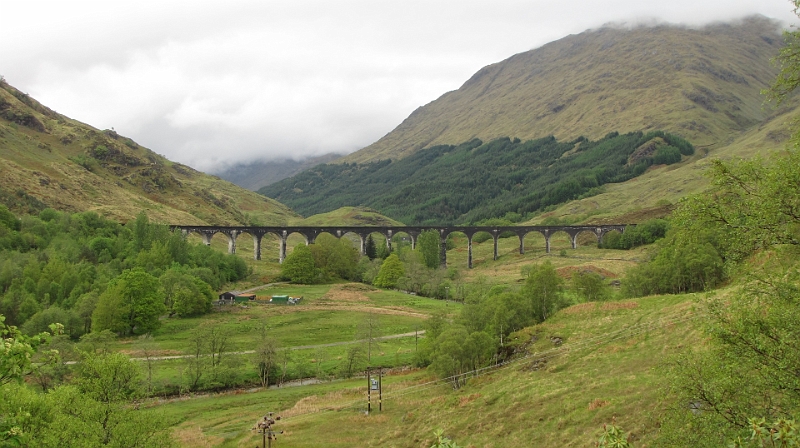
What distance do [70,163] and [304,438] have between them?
167617 millimetres

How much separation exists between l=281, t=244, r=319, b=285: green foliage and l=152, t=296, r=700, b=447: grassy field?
221 feet

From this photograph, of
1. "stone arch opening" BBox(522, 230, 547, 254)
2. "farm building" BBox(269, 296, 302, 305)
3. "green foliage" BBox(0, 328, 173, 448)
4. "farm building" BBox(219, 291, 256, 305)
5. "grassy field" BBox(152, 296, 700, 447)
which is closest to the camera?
"green foliage" BBox(0, 328, 173, 448)

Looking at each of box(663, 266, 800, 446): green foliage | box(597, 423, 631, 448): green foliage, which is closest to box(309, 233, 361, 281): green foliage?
box(663, 266, 800, 446): green foliage

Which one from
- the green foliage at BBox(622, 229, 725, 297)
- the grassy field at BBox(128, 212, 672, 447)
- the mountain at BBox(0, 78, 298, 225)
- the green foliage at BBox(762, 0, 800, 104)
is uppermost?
the mountain at BBox(0, 78, 298, 225)

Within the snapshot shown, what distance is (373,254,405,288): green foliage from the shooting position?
116m

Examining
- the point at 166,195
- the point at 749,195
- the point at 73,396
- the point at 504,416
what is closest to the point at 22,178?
the point at 166,195

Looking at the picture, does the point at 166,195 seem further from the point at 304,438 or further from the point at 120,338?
the point at 304,438

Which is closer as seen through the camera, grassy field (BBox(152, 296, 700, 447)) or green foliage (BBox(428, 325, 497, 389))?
grassy field (BBox(152, 296, 700, 447))

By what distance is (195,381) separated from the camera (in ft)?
169

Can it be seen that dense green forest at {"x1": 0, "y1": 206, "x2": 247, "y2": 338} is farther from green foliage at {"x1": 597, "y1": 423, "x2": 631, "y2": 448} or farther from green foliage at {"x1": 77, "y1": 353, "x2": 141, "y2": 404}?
green foliage at {"x1": 597, "y1": 423, "x2": 631, "y2": 448}

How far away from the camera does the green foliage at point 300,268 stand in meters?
118

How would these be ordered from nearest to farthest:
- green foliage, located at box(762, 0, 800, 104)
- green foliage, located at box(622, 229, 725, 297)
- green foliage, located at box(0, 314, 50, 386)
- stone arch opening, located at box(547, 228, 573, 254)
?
green foliage, located at box(0, 314, 50, 386), green foliage, located at box(762, 0, 800, 104), green foliage, located at box(622, 229, 725, 297), stone arch opening, located at box(547, 228, 573, 254)

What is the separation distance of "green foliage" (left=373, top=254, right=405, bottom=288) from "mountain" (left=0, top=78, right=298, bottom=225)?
70204mm

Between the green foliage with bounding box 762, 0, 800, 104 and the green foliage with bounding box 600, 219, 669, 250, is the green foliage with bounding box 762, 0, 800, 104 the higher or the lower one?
the higher one
